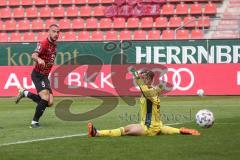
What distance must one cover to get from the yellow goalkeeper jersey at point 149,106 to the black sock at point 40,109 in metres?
2.80

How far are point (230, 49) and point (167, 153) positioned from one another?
17.0 m

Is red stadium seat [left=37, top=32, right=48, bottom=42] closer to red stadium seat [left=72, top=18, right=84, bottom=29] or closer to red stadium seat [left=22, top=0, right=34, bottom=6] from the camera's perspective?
red stadium seat [left=72, top=18, right=84, bottom=29]

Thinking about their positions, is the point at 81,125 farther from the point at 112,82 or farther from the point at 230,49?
the point at 230,49

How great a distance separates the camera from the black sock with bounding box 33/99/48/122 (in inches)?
500

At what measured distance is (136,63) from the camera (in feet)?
82.2

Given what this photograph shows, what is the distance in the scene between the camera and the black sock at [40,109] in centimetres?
1271

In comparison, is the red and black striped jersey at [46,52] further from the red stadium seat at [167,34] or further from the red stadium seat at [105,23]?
the red stadium seat at [105,23]

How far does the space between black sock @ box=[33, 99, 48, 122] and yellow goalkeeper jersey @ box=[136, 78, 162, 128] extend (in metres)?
2.80

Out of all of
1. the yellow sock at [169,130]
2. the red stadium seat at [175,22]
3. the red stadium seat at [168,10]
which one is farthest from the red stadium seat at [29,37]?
the yellow sock at [169,130]

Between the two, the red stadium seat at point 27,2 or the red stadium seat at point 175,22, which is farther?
the red stadium seat at point 27,2

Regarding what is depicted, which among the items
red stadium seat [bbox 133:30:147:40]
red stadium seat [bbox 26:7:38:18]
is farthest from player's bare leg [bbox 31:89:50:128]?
red stadium seat [bbox 26:7:38:18]

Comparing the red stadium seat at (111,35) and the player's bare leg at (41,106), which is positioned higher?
the red stadium seat at (111,35)

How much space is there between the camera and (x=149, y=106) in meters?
10.7

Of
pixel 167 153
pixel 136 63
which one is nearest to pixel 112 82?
pixel 136 63
